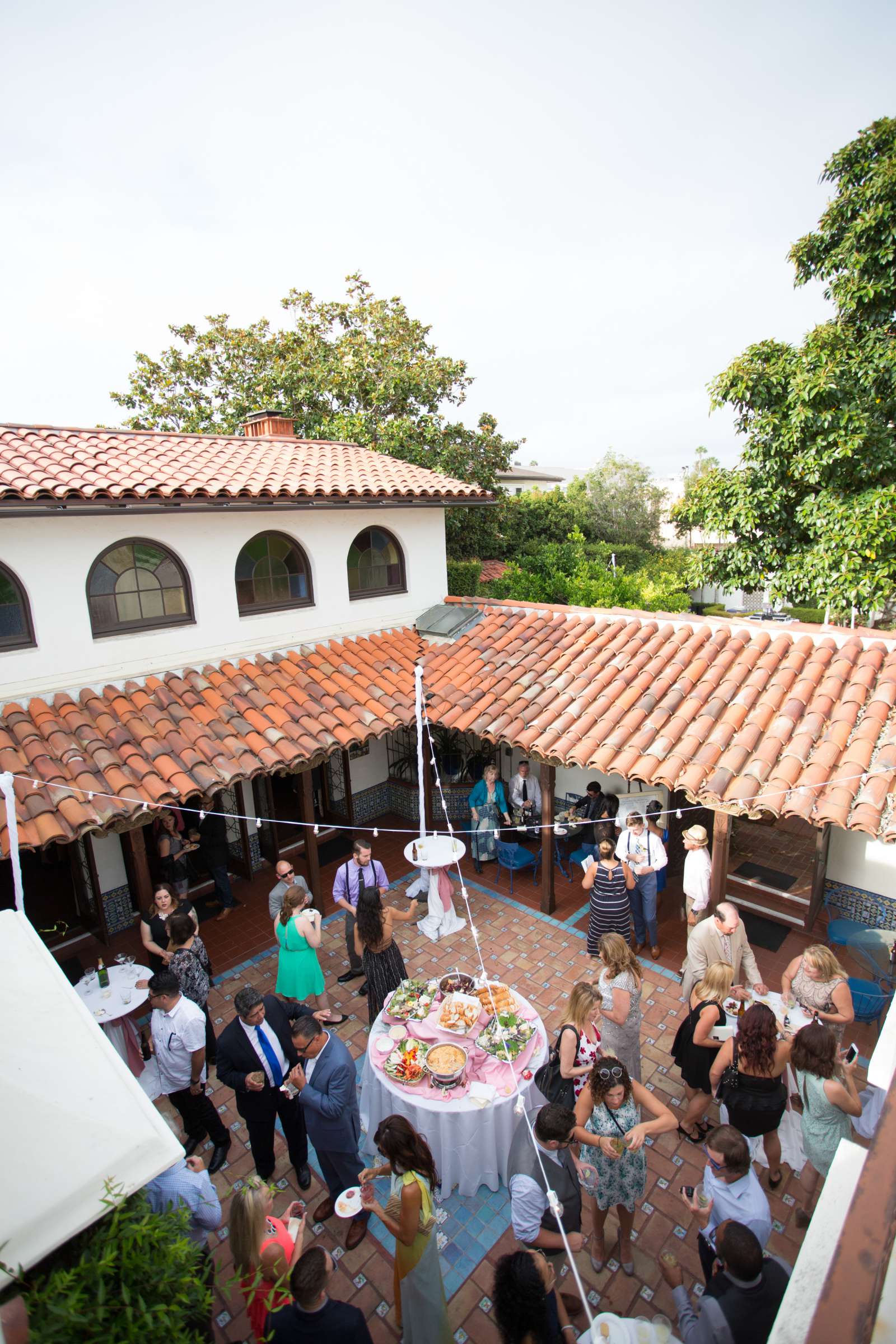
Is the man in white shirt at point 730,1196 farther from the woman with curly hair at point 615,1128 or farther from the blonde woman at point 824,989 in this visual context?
the blonde woman at point 824,989

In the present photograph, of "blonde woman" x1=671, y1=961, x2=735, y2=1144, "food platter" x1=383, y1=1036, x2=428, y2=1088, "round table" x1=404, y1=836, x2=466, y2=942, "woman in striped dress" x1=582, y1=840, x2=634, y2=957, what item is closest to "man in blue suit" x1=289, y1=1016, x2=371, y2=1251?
"food platter" x1=383, y1=1036, x2=428, y2=1088

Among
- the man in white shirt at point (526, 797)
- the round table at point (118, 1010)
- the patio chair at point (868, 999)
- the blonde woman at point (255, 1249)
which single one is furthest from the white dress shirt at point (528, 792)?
the blonde woman at point (255, 1249)

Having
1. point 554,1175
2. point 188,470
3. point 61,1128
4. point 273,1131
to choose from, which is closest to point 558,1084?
point 554,1175

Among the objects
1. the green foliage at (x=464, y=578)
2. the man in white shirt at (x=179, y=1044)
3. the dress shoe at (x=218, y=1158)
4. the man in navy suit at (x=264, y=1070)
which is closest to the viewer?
the man in navy suit at (x=264, y=1070)

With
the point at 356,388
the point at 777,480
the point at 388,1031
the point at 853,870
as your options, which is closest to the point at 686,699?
the point at 853,870

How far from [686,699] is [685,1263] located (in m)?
5.34

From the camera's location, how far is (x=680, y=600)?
22.4 meters

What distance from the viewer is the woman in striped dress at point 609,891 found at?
24.0 ft

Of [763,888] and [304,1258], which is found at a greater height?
[304,1258]

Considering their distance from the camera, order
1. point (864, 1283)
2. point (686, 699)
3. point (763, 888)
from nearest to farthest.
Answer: point (864, 1283) → point (686, 699) → point (763, 888)

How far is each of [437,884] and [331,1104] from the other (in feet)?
13.7

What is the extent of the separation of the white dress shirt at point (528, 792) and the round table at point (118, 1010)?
573cm

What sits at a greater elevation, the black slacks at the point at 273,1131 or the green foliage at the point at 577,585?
the green foliage at the point at 577,585

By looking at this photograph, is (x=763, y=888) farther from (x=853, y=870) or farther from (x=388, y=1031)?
(x=388, y=1031)
